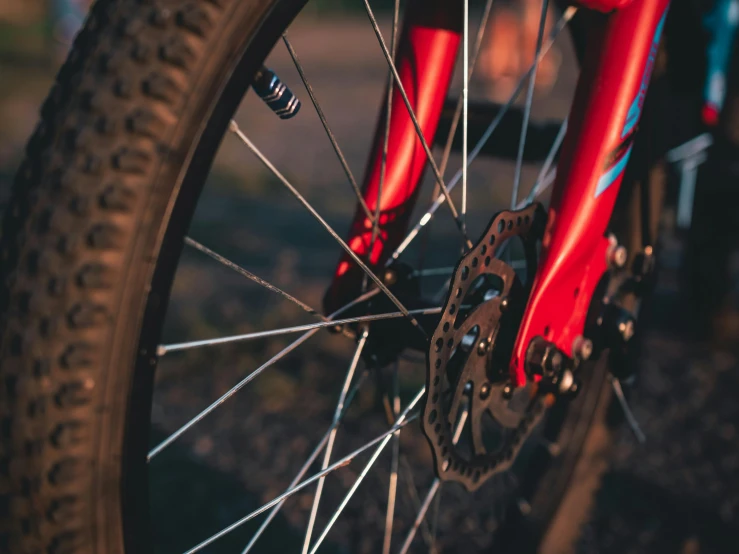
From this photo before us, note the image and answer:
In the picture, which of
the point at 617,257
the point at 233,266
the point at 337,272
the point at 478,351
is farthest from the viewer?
the point at 617,257

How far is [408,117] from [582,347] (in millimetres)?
437

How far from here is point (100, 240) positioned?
73 cm

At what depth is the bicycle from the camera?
2.43 ft

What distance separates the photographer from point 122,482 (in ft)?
2.59

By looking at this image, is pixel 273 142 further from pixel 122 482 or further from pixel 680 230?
pixel 122 482

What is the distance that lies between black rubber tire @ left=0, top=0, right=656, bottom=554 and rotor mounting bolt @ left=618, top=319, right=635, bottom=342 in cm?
74

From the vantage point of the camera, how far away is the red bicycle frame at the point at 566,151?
3.69ft

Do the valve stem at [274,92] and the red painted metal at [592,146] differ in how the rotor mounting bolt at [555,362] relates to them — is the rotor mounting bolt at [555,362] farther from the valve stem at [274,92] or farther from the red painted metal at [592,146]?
the valve stem at [274,92]

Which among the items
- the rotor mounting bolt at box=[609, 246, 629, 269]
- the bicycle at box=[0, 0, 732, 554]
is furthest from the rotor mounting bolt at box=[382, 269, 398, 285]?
the rotor mounting bolt at box=[609, 246, 629, 269]

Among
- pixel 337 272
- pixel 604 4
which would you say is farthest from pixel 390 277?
pixel 604 4

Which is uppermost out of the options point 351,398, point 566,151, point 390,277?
point 566,151

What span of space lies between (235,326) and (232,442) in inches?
21.5

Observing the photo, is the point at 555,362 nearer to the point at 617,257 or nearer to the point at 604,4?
the point at 617,257

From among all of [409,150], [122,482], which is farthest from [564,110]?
[122,482]
